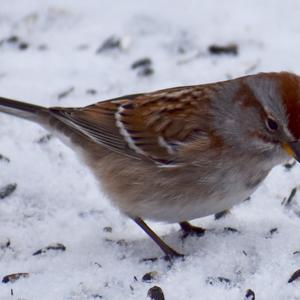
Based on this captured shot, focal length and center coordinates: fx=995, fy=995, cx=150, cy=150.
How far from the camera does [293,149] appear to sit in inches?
187

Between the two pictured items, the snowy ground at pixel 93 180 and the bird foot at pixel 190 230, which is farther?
the bird foot at pixel 190 230

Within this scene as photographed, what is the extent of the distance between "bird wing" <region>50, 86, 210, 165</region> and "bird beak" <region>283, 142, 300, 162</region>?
16.4 inches

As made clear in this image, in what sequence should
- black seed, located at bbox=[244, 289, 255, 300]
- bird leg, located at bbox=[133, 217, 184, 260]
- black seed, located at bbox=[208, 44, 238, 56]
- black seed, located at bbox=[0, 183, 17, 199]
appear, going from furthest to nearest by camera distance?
black seed, located at bbox=[208, 44, 238, 56]
black seed, located at bbox=[0, 183, 17, 199]
bird leg, located at bbox=[133, 217, 184, 260]
black seed, located at bbox=[244, 289, 255, 300]

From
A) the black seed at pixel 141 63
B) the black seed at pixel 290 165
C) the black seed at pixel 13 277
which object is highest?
the black seed at pixel 290 165

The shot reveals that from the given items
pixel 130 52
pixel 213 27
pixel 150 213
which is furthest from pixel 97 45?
pixel 150 213

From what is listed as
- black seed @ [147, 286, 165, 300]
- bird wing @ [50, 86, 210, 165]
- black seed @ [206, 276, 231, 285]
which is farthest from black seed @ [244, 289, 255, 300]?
bird wing @ [50, 86, 210, 165]

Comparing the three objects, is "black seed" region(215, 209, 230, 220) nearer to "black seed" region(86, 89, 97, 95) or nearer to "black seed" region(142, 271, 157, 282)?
"black seed" region(142, 271, 157, 282)

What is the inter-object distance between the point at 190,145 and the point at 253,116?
34 centimetres

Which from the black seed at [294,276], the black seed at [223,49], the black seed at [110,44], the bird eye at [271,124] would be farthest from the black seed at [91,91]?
the black seed at [294,276]

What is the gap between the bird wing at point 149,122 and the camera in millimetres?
5059

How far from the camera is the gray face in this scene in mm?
4773

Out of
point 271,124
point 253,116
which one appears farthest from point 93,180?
point 271,124

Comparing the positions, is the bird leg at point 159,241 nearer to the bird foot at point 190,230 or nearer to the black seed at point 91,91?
the bird foot at point 190,230

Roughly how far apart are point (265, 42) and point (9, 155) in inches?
89.5
